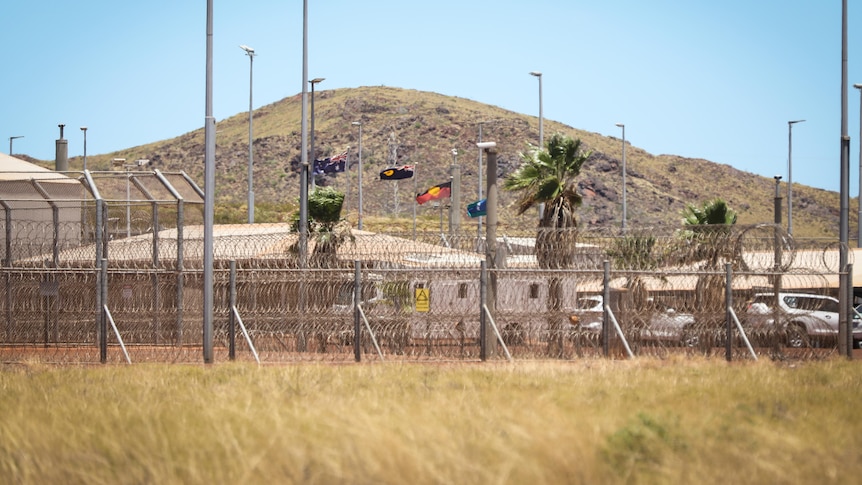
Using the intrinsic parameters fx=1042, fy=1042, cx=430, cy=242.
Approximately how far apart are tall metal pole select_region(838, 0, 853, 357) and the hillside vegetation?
185 ft

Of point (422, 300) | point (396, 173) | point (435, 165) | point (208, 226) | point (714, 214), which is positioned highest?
point (435, 165)

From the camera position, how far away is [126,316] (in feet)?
65.9

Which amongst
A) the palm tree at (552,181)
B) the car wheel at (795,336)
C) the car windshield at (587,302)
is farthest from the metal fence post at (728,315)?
the palm tree at (552,181)

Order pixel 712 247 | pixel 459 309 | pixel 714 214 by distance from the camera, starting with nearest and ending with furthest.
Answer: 1. pixel 459 309
2. pixel 712 247
3. pixel 714 214

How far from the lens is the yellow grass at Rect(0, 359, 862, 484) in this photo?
7.62 m

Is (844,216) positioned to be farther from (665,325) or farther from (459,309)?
(459,309)

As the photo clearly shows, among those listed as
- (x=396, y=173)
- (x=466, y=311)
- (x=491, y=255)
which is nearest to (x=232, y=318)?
(x=466, y=311)

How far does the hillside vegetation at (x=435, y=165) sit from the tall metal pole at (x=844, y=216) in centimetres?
5629

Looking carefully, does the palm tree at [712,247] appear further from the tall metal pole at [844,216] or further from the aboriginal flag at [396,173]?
the aboriginal flag at [396,173]

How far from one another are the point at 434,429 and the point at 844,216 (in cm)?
1608

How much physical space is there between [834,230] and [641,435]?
93.7m

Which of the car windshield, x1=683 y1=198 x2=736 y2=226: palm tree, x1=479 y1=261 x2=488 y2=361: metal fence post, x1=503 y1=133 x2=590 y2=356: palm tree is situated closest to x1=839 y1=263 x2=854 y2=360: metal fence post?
the car windshield

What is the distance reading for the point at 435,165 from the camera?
9612 cm

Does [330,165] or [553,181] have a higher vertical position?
[330,165]
